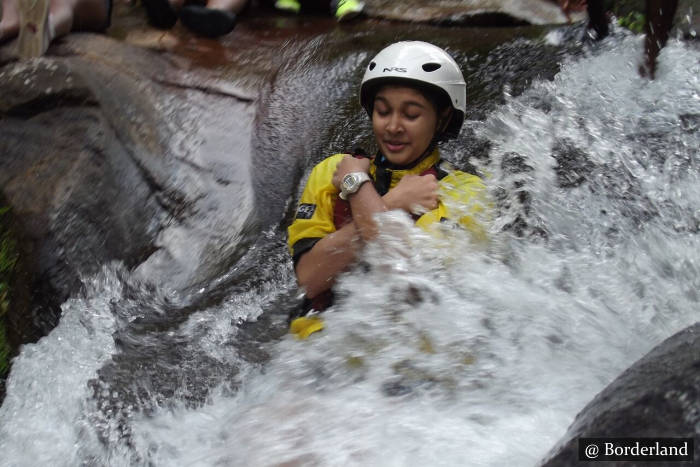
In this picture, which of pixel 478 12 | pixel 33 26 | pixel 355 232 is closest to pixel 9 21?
pixel 33 26

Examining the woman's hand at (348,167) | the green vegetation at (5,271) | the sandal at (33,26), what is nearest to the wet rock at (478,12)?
the sandal at (33,26)

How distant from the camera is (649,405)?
1.83 meters

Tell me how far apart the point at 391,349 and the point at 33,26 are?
3460 mm

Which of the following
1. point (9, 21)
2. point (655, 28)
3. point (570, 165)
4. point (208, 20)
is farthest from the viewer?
point (208, 20)

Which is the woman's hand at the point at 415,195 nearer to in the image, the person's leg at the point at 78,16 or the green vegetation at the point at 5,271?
the green vegetation at the point at 5,271

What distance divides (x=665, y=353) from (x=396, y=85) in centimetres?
159

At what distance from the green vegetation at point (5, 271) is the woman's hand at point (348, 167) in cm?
155

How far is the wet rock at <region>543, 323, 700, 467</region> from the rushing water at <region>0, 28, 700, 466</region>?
0.31 metres

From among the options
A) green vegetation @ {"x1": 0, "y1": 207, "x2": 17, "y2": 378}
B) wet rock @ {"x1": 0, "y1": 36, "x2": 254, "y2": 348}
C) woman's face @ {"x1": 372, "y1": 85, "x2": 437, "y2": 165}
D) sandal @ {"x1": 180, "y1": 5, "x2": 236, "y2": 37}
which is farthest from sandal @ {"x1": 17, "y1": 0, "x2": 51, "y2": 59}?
woman's face @ {"x1": 372, "y1": 85, "x2": 437, "y2": 165}

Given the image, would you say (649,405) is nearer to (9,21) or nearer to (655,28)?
(655,28)

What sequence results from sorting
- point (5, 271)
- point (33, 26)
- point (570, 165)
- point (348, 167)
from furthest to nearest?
point (33, 26) < point (570, 165) < point (5, 271) < point (348, 167)

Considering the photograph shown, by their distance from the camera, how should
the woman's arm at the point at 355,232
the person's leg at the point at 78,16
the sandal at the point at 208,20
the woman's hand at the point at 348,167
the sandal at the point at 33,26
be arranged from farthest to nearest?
1. the sandal at the point at 208,20
2. the person's leg at the point at 78,16
3. the sandal at the point at 33,26
4. the woman's hand at the point at 348,167
5. the woman's arm at the point at 355,232

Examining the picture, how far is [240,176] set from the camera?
425 cm

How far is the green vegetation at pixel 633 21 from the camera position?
541 cm
